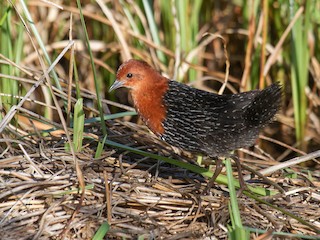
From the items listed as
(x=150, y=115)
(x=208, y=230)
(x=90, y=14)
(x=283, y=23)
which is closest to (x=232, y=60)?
(x=283, y=23)

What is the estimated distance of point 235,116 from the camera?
386 centimetres

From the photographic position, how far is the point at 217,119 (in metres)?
3.90

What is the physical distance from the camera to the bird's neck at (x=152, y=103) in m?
4.09

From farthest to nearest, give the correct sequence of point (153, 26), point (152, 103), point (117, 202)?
1. point (153, 26)
2. point (152, 103)
3. point (117, 202)

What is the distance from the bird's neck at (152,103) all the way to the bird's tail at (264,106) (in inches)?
22.9

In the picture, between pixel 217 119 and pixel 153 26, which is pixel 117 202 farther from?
pixel 153 26

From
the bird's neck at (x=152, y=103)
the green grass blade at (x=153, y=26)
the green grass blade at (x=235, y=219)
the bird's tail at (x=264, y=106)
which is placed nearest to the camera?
the green grass blade at (x=235, y=219)

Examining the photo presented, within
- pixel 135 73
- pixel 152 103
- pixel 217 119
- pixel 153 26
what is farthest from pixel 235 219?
pixel 153 26

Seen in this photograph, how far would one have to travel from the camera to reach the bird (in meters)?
3.79

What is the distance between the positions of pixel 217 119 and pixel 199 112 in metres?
0.13

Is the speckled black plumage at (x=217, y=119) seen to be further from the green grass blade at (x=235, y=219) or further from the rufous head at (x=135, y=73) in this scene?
the green grass blade at (x=235, y=219)

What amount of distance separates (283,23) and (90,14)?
5.63 feet

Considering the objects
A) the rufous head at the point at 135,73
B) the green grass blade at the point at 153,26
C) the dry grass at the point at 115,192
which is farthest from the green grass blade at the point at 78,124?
the green grass blade at the point at 153,26

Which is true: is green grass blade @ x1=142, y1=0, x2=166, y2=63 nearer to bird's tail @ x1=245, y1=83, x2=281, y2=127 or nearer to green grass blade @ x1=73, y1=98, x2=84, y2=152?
green grass blade @ x1=73, y1=98, x2=84, y2=152
